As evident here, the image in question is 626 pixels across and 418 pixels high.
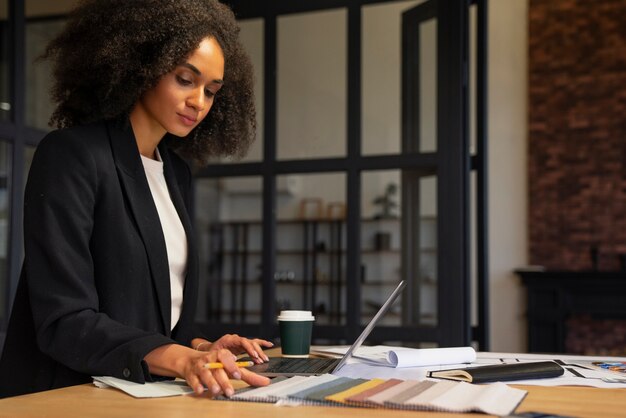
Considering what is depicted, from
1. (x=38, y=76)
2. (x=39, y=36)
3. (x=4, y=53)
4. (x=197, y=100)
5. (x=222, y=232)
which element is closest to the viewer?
(x=197, y=100)

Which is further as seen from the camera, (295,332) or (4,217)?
(4,217)

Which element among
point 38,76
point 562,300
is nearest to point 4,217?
point 38,76

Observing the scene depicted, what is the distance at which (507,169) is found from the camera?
25.7 ft

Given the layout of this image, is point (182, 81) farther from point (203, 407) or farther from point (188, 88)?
point (203, 407)

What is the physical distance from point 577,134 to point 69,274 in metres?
6.96

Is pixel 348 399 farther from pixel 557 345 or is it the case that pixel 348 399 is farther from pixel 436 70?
pixel 557 345

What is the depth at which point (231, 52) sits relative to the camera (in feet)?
6.01

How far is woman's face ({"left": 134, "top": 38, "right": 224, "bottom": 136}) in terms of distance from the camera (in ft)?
5.38

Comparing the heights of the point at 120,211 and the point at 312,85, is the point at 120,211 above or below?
below

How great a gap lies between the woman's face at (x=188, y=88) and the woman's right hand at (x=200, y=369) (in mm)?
559

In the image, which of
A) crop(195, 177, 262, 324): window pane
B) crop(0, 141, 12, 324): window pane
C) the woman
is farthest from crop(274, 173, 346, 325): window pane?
crop(195, 177, 262, 324): window pane

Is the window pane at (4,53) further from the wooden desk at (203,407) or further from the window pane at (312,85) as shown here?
the wooden desk at (203,407)

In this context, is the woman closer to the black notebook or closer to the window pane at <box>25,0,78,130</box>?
the black notebook

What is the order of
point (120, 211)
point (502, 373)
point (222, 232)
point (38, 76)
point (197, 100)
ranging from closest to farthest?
1. point (502, 373)
2. point (120, 211)
3. point (197, 100)
4. point (38, 76)
5. point (222, 232)
